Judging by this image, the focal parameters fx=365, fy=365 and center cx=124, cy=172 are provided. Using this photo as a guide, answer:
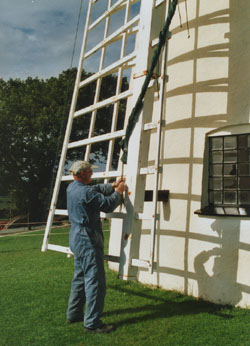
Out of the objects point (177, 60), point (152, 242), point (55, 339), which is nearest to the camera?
point (55, 339)

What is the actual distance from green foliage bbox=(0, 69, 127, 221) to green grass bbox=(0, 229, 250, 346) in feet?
68.8

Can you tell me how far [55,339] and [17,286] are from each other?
2.32 metres

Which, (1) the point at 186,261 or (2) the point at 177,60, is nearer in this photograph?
(1) the point at 186,261

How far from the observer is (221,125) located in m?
4.88

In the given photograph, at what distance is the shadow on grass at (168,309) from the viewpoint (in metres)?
4.14

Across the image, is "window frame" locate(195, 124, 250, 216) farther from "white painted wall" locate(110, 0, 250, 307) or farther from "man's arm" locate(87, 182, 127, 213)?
"man's arm" locate(87, 182, 127, 213)

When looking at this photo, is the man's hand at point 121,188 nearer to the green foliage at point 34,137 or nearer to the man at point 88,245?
the man at point 88,245

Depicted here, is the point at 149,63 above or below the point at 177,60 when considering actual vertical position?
below

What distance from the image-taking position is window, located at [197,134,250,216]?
476cm

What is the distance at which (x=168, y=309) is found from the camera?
4.38 metres

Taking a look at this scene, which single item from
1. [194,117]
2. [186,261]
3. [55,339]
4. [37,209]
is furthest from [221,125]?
[37,209]

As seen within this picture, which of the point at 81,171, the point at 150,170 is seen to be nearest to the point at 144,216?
the point at 150,170

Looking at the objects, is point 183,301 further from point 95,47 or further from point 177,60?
point 95,47

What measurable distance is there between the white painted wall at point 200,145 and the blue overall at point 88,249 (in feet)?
4.81
